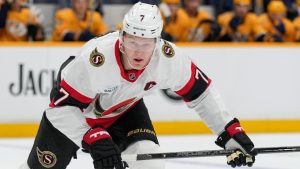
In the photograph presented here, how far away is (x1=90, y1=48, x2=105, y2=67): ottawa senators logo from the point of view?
12.7ft

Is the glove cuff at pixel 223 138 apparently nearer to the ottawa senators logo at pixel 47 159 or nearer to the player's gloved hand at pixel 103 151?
the player's gloved hand at pixel 103 151

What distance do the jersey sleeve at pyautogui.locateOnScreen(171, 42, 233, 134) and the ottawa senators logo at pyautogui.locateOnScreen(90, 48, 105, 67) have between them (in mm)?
406

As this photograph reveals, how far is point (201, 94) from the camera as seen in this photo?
412 centimetres

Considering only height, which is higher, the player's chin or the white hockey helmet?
the white hockey helmet

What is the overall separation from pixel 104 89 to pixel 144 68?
23 cm

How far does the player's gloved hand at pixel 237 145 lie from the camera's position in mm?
3947

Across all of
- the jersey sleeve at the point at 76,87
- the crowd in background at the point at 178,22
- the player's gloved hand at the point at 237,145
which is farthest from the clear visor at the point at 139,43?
the crowd in background at the point at 178,22

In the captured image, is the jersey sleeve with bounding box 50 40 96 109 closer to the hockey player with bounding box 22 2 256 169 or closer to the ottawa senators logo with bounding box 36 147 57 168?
the hockey player with bounding box 22 2 256 169

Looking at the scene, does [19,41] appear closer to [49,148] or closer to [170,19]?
[170,19]

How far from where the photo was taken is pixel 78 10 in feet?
26.7

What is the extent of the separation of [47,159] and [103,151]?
52 centimetres

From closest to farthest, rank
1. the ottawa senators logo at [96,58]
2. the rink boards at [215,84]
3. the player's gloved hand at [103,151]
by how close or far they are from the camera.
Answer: the player's gloved hand at [103,151]
the ottawa senators logo at [96,58]
the rink boards at [215,84]

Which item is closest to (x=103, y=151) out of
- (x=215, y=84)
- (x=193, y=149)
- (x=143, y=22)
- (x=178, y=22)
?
(x=143, y=22)

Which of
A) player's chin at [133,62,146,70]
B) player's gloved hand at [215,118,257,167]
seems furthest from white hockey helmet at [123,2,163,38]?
player's gloved hand at [215,118,257,167]
